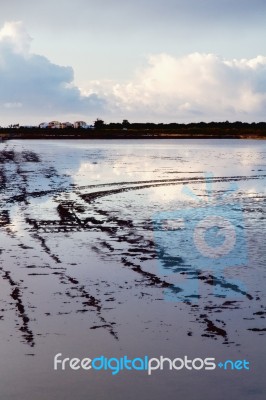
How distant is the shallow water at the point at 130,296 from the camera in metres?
5.60

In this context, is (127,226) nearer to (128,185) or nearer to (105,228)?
(105,228)

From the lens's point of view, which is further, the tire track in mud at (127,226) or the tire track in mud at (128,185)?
the tire track in mud at (128,185)

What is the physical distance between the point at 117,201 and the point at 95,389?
45.7 ft

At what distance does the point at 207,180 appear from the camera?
27672 millimetres

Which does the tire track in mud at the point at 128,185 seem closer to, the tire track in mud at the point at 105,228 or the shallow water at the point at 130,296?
the tire track in mud at the point at 105,228

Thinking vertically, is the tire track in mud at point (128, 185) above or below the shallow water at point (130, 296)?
below

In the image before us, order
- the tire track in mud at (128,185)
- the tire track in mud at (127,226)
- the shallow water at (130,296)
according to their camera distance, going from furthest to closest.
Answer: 1. the tire track in mud at (128,185)
2. the tire track in mud at (127,226)
3. the shallow water at (130,296)

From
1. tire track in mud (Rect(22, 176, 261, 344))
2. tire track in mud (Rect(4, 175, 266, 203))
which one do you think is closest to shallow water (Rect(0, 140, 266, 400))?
tire track in mud (Rect(22, 176, 261, 344))

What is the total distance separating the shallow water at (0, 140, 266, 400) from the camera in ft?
18.4

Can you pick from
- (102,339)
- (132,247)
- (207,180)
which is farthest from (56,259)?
(207,180)

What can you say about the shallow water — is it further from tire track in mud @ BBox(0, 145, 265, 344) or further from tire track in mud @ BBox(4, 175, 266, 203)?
tire track in mud @ BBox(4, 175, 266, 203)

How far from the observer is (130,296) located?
322 inches

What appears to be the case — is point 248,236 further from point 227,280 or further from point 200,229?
point 227,280

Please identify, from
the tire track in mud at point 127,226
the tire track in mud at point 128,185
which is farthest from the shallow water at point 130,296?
the tire track in mud at point 128,185
